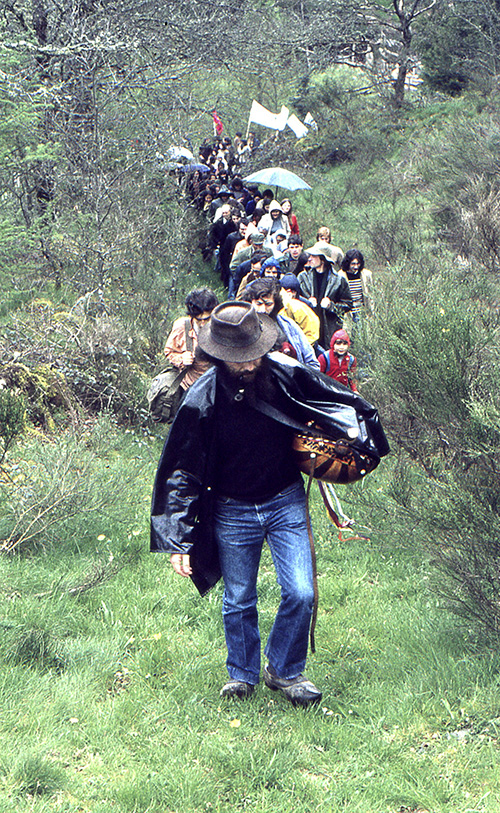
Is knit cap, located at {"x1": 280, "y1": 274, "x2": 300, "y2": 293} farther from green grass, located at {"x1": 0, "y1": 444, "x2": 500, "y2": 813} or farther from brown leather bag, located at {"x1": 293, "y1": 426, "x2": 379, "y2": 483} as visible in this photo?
brown leather bag, located at {"x1": 293, "y1": 426, "x2": 379, "y2": 483}

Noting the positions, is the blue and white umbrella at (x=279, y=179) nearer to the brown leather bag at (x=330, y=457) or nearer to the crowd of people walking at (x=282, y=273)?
the crowd of people walking at (x=282, y=273)

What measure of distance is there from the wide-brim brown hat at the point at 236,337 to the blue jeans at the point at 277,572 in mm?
685

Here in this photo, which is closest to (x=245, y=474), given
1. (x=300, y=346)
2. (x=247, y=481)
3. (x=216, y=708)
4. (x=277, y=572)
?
(x=247, y=481)

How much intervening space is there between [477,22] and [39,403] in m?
25.2

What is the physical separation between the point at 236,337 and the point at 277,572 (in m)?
1.13

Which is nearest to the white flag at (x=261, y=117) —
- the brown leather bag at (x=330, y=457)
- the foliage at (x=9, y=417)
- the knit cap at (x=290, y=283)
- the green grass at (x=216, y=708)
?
the knit cap at (x=290, y=283)

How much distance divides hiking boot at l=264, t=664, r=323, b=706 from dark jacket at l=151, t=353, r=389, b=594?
800 millimetres

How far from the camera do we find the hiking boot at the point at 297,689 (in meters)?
4.17

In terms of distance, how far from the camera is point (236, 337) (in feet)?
12.9

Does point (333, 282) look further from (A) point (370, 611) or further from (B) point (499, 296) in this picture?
(A) point (370, 611)

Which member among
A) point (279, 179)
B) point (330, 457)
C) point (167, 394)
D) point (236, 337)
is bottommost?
point (279, 179)

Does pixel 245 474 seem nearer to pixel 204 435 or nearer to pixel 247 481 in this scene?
pixel 247 481

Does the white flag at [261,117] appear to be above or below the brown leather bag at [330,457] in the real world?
below

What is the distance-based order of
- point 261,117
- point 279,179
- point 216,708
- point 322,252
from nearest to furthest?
point 216,708
point 322,252
point 279,179
point 261,117
